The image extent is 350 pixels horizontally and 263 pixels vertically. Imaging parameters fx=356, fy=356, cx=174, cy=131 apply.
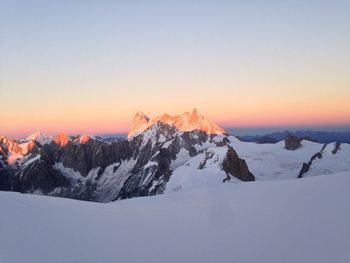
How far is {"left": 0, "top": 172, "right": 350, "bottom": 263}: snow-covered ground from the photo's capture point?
330 inches

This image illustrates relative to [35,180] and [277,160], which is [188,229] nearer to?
[277,160]

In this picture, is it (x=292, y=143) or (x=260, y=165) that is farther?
(x=292, y=143)

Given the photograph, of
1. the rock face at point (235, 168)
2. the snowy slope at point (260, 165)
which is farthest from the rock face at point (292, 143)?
the rock face at point (235, 168)

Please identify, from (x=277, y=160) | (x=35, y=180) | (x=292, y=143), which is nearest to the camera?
(x=277, y=160)

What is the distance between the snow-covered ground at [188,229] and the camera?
838cm

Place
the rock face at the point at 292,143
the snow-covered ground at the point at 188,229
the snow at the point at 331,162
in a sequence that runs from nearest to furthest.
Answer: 1. the snow-covered ground at the point at 188,229
2. the snow at the point at 331,162
3. the rock face at the point at 292,143

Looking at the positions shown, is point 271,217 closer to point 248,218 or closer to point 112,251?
point 248,218

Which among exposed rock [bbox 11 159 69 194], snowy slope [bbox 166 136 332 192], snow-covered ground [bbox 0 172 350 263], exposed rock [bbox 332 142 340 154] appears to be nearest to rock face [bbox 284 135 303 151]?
snowy slope [bbox 166 136 332 192]

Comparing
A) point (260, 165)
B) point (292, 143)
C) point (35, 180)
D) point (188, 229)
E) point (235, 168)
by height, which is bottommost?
point (35, 180)

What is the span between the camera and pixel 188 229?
33.9ft

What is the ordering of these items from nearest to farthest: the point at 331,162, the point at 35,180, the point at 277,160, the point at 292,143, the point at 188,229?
the point at 188,229 < the point at 331,162 < the point at 277,160 < the point at 292,143 < the point at 35,180

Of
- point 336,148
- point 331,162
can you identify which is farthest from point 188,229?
point 336,148

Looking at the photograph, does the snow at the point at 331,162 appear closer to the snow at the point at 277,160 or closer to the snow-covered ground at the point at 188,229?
the snow at the point at 277,160

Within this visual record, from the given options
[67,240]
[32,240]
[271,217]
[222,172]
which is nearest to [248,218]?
[271,217]
